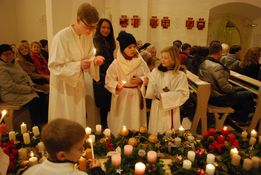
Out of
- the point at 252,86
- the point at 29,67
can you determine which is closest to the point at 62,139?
the point at 29,67

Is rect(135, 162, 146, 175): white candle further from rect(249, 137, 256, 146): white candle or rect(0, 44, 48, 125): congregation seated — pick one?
rect(0, 44, 48, 125): congregation seated

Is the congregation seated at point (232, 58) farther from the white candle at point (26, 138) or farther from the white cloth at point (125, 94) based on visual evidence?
the white candle at point (26, 138)

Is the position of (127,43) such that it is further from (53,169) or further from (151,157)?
(53,169)

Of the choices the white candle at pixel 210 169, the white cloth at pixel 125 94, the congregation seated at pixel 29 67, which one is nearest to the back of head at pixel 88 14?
the white cloth at pixel 125 94

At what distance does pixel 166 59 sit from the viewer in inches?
141

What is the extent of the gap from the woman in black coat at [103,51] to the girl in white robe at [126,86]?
0.32 metres

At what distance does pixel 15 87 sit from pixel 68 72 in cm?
160

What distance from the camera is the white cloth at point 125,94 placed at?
379 centimetres

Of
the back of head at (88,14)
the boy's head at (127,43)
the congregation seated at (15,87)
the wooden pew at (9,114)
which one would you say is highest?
the back of head at (88,14)

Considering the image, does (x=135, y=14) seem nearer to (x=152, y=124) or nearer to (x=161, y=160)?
(x=152, y=124)

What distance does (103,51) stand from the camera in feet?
13.4

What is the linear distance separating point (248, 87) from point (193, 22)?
4.84m

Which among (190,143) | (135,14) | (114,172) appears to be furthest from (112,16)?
(114,172)

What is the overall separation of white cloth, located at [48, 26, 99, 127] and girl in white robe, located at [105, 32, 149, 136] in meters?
0.32
